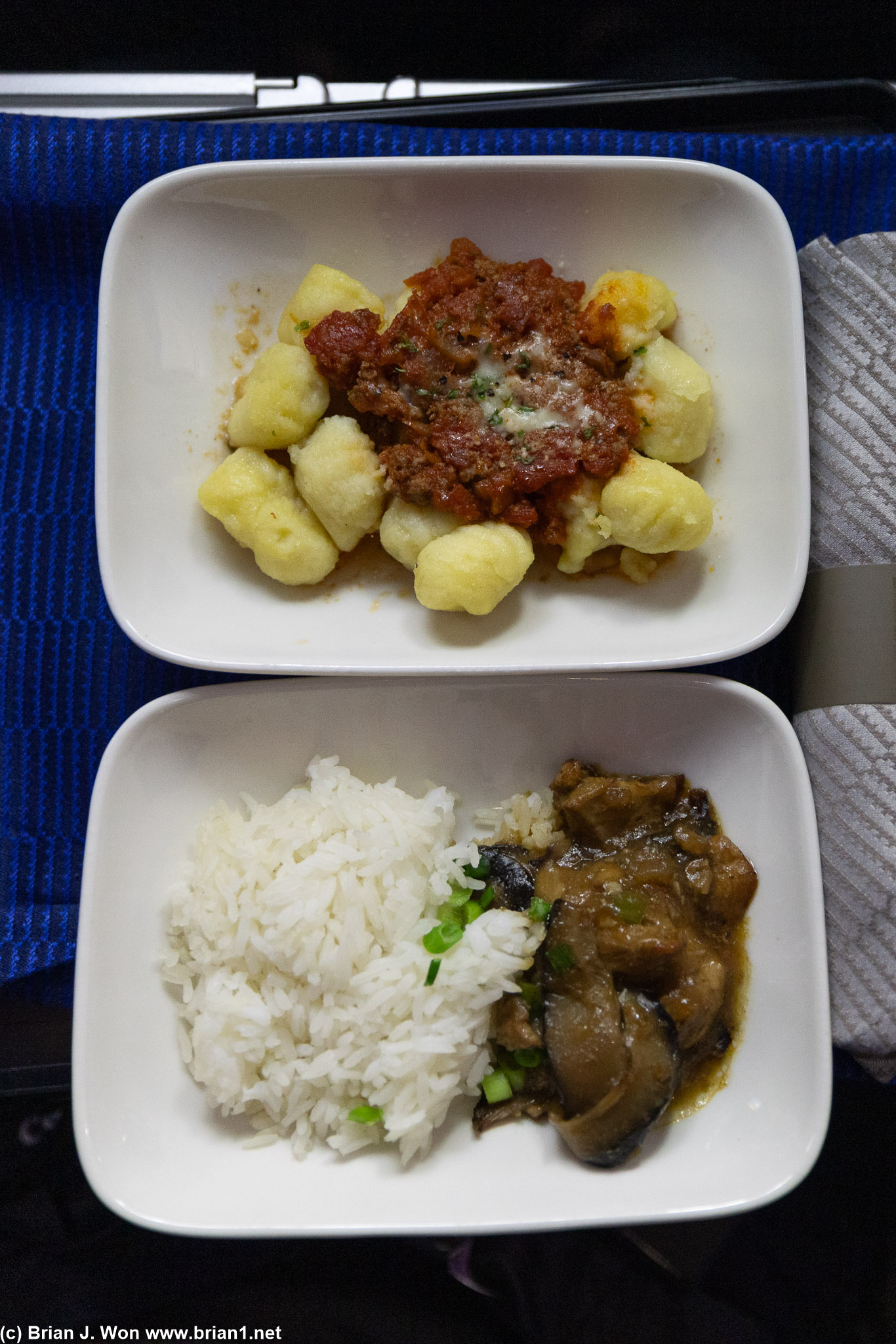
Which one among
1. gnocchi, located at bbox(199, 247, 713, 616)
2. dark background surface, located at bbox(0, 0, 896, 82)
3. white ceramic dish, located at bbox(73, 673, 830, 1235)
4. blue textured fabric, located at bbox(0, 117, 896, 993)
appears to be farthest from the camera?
dark background surface, located at bbox(0, 0, 896, 82)

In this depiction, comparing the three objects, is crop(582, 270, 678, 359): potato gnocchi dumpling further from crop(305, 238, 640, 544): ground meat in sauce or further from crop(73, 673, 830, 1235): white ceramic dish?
crop(73, 673, 830, 1235): white ceramic dish

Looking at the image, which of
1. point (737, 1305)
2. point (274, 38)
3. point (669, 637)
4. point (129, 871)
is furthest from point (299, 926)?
point (274, 38)

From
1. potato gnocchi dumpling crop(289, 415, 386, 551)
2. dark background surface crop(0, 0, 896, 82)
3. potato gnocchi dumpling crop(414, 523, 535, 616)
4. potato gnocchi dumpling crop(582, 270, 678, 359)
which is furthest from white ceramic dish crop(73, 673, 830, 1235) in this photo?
dark background surface crop(0, 0, 896, 82)

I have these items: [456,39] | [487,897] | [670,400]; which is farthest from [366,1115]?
[456,39]

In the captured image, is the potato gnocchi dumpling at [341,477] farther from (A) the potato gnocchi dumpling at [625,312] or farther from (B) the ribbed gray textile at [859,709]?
(B) the ribbed gray textile at [859,709]

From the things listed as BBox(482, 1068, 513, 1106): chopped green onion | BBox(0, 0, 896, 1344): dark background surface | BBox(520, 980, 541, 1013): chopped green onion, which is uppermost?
BBox(520, 980, 541, 1013): chopped green onion

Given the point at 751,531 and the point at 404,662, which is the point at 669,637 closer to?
the point at 751,531

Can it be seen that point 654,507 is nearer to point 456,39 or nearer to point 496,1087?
point 496,1087
